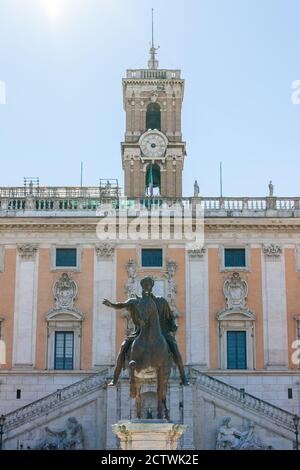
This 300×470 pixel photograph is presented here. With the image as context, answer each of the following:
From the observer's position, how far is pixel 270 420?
40.8 metres

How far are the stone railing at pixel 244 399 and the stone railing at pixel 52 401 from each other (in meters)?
4.19

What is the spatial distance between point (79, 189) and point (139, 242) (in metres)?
4.36

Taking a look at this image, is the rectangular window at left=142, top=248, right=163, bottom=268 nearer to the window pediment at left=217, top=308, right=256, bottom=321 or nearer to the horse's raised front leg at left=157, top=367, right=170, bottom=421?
the window pediment at left=217, top=308, right=256, bottom=321

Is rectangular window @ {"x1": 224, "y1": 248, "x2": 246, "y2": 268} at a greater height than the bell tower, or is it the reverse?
the bell tower

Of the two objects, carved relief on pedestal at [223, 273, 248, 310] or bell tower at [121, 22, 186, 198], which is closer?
carved relief on pedestal at [223, 273, 248, 310]

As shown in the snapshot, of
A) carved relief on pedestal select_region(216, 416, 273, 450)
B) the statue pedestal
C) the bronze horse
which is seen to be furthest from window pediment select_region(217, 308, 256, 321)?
the statue pedestal

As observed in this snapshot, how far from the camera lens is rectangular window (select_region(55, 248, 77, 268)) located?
152ft

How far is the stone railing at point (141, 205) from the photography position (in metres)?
46.8

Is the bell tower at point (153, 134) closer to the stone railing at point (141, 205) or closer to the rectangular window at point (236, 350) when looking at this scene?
the stone railing at point (141, 205)

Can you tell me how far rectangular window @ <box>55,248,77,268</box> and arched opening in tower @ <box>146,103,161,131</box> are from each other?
10480 millimetres

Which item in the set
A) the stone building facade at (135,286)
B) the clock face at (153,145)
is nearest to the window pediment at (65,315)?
the stone building facade at (135,286)
